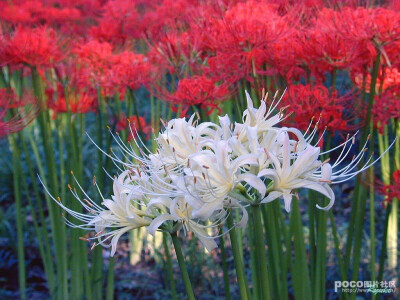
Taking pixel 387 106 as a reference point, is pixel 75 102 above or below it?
above

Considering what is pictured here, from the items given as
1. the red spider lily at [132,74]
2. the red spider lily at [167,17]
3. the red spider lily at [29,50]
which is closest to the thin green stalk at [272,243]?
the red spider lily at [132,74]

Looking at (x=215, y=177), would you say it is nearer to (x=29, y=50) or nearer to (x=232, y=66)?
(x=232, y=66)

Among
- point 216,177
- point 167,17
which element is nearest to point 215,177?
point 216,177

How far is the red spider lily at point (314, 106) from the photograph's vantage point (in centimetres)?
181

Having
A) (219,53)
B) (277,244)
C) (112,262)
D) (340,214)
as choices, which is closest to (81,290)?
(112,262)

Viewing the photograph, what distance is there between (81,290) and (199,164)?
65.2 inches

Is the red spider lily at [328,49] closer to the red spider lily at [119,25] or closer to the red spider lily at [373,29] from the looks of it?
the red spider lily at [373,29]

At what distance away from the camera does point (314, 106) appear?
182 centimetres

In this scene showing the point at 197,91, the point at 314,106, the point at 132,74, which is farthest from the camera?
the point at 132,74

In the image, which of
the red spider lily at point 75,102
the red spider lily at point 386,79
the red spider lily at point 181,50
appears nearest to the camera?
the red spider lily at point 386,79

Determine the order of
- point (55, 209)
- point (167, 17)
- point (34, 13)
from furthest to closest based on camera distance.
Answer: point (34, 13) < point (167, 17) < point (55, 209)

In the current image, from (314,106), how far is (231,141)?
0.72m

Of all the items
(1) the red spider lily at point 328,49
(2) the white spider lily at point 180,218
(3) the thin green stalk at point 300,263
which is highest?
(1) the red spider lily at point 328,49

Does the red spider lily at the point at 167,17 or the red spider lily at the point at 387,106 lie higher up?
the red spider lily at the point at 167,17
